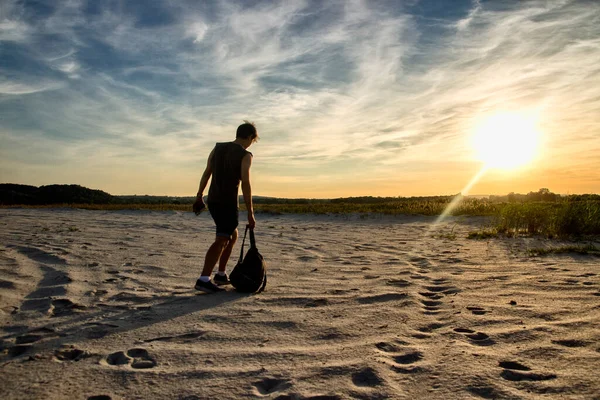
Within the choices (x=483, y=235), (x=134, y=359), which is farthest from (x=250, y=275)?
(x=483, y=235)

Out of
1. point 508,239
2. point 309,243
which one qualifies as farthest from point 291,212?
point 508,239

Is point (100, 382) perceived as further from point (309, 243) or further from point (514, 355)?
point (309, 243)

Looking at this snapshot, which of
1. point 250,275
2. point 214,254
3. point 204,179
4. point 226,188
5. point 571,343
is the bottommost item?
point 571,343

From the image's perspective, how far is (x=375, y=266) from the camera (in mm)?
6535

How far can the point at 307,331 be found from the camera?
344cm

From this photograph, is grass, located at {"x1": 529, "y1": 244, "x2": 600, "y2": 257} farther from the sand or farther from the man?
the man

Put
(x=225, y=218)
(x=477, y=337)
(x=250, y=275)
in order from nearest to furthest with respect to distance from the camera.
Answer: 1. (x=477, y=337)
2. (x=250, y=275)
3. (x=225, y=218)

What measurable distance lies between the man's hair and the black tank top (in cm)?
13

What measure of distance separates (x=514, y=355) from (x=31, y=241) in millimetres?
9043

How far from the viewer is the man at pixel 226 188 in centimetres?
484

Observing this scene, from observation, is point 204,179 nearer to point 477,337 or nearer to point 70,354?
point 70,354

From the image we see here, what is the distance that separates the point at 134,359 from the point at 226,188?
2441 millimetres

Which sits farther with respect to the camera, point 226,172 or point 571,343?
point 226,172

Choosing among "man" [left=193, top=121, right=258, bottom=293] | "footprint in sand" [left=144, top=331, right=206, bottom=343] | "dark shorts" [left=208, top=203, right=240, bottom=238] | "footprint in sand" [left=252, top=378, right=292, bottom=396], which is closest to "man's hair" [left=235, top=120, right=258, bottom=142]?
"man" [left=193, top=121, right=258, bottom=293]
